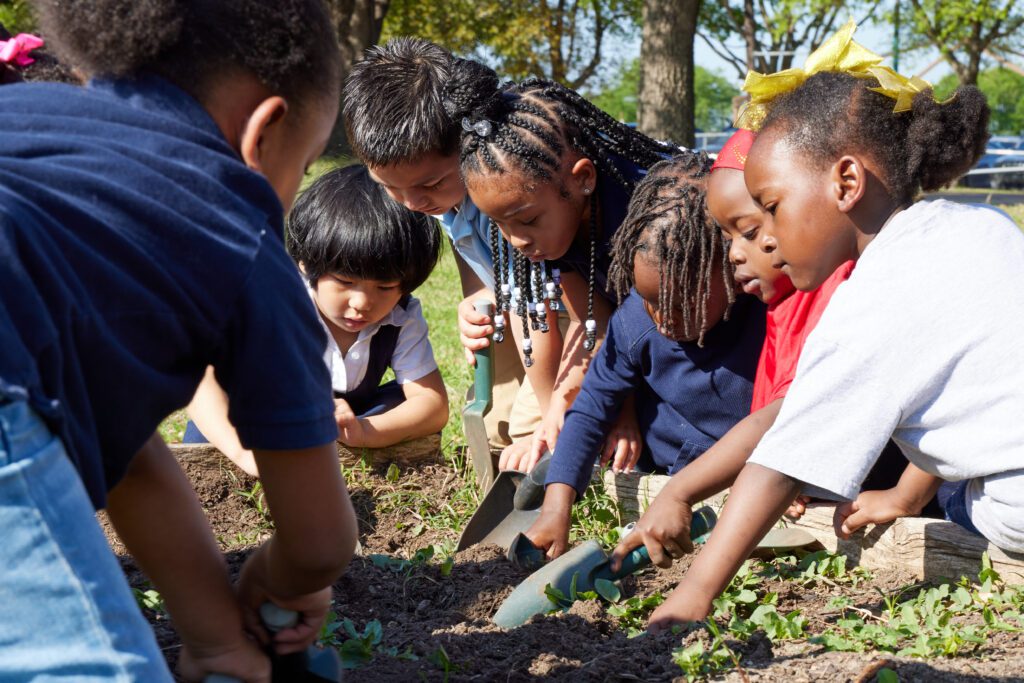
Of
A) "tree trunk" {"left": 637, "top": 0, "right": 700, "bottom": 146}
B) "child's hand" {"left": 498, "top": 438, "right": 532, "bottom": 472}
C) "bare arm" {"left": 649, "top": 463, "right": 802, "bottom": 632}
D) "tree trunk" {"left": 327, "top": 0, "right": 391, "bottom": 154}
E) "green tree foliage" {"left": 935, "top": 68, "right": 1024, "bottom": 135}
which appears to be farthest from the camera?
"green tree foliage" {"left": 935, "top": 68, "right": 1024, "bottom": 135}

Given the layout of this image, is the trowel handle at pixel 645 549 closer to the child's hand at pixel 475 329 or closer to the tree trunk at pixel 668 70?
the child's hand at pixel 475 329

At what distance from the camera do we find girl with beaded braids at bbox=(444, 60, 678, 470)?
307 centimetres

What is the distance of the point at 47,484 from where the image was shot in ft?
3.83

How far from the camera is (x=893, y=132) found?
2.36m

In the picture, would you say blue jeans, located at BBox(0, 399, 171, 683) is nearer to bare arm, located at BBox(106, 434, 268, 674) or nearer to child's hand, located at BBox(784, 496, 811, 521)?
bare arm, located at BBox(106, 434, 268, 674)

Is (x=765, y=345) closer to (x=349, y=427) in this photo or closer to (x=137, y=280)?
(x=349, y=427)

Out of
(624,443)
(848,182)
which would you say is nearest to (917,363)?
(848,182)

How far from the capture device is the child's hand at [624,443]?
10.7 ft

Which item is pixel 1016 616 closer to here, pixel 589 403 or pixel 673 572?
pixel 673 572

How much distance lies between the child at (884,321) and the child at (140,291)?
3.33 feet

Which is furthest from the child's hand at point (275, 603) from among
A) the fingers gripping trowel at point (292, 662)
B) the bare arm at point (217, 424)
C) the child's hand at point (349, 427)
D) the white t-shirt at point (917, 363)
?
the child's hand at point (349, 427)

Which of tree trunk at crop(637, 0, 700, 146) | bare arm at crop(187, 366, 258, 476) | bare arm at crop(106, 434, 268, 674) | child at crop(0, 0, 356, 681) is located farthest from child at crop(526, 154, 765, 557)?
tree trunk at crop(637, 0, 700, 146)

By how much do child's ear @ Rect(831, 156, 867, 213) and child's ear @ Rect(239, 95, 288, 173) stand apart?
1307 millimetres

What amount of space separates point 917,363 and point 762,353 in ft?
2.67
